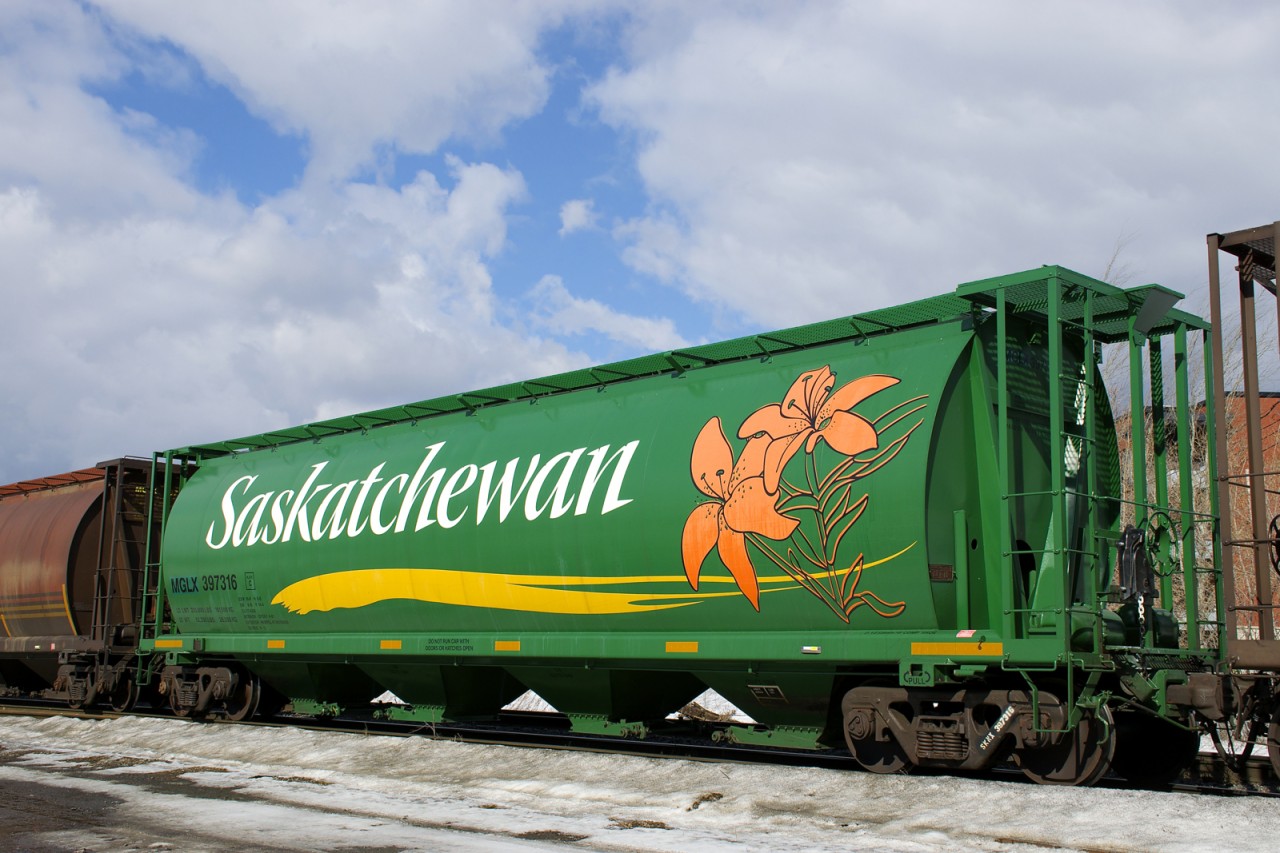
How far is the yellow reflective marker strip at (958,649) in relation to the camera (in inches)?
375

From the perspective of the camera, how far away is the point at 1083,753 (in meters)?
9.45

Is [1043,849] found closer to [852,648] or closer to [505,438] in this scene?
[852,648]

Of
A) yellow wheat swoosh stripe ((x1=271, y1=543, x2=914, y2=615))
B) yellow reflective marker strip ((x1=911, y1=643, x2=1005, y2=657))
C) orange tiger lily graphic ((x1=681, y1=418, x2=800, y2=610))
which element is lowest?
yellow reflective marker strip ((x1=911, y1=643, x2=1005, y2=657))

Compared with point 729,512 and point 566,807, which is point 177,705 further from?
point 729,512

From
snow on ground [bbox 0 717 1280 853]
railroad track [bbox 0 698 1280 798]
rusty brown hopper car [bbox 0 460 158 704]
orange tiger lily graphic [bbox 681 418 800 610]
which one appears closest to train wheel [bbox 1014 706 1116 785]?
railroad track [bbox 0 698 1280 798]

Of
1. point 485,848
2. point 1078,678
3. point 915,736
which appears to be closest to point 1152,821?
point 1078,678

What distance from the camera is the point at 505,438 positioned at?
13609 millimetres

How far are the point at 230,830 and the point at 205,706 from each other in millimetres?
9210

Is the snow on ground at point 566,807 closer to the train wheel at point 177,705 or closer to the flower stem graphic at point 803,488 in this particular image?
the flower stem graphic at point 803,488

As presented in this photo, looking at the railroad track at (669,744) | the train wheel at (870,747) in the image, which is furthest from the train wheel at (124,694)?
the train wheel at (870,747)

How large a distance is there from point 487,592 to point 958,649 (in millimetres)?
5430

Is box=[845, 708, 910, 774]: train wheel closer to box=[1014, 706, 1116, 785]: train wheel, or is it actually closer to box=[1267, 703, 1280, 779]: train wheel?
box=[1014, 706, 1116, 785]: train wheel

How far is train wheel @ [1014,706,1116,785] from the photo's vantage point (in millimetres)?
9344

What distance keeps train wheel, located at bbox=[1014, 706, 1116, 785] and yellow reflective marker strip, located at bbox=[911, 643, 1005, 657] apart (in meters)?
0.83
